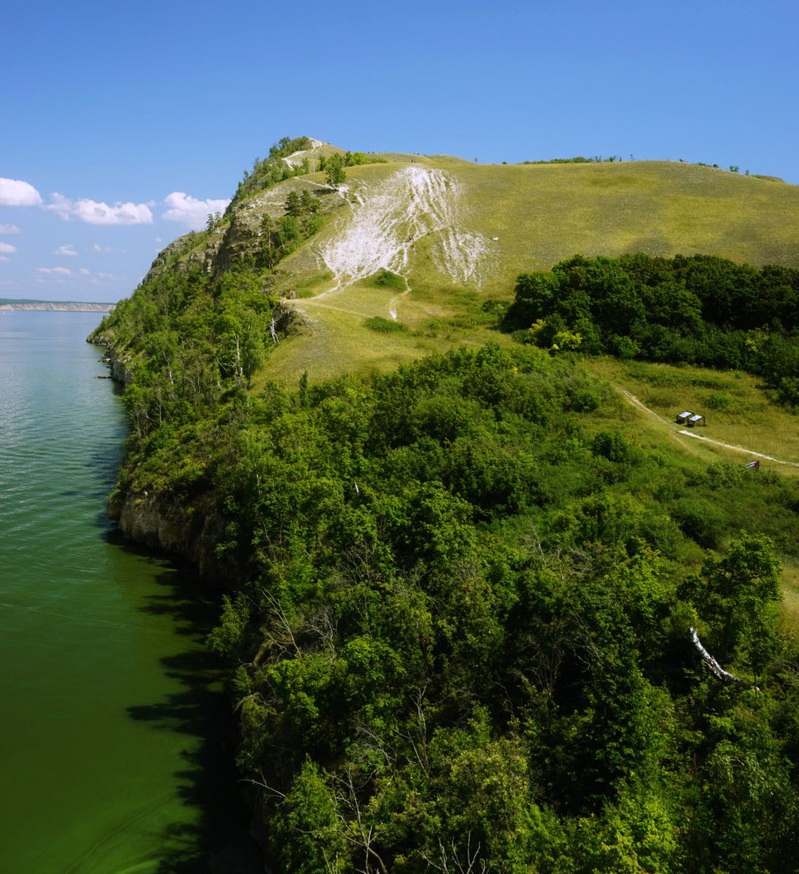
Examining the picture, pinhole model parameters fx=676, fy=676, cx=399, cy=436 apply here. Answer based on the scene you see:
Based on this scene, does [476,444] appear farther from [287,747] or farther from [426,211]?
[426,211]

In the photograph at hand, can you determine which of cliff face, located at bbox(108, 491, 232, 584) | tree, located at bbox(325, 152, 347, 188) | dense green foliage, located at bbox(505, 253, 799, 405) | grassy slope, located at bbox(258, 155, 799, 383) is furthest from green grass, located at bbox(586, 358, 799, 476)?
tree, located at bbox(325, 152, 347, 188)

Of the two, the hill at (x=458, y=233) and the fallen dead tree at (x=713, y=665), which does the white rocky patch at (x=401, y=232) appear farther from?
the fallen dead tree at (x=713, y=665)

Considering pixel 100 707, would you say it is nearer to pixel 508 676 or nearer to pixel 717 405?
pixel 508 676

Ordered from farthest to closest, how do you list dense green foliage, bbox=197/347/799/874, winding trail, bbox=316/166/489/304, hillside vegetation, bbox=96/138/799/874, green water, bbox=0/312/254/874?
winding trail, bbox=316/166/489/304, green water, bbox=0/312/254/874, hillside vegetation, bbox=96/138/799/874, dense green foliage, bbox=197/347/799/874

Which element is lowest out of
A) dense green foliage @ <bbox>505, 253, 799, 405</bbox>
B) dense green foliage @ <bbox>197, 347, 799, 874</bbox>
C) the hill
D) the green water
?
the green water

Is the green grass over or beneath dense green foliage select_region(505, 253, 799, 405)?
beneath

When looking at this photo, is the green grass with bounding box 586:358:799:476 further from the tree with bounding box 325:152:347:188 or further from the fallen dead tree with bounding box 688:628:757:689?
the tree with bounding box 325:152:347:188

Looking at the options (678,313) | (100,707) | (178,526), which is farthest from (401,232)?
(100,707)
